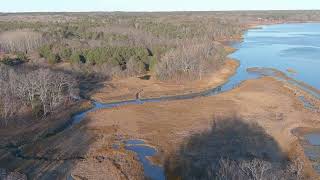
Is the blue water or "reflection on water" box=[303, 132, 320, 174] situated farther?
the blue water

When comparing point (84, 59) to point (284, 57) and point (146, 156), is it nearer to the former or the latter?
point (146, 156)

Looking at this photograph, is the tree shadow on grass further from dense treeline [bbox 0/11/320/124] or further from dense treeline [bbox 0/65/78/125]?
dense treeline [bbox 0/11/320/124]

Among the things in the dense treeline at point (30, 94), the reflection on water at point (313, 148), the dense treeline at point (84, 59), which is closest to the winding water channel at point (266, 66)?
the reflection on water at point (313, 148)

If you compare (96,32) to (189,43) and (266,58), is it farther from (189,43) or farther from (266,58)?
(266,58)

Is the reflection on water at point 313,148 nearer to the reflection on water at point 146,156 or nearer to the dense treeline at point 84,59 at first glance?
the reflection on water at point 146,156

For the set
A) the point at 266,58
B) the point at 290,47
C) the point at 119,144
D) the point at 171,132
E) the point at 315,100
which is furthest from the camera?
the point at 290,47

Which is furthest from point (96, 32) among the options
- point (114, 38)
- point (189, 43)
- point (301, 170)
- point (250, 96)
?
point (301, 170)

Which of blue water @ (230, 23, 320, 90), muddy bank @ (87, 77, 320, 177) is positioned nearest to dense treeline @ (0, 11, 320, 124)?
blue water @ (230, 23, 320, 90)

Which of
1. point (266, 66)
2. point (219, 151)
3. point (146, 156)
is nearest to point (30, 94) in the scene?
point (146, 156)
